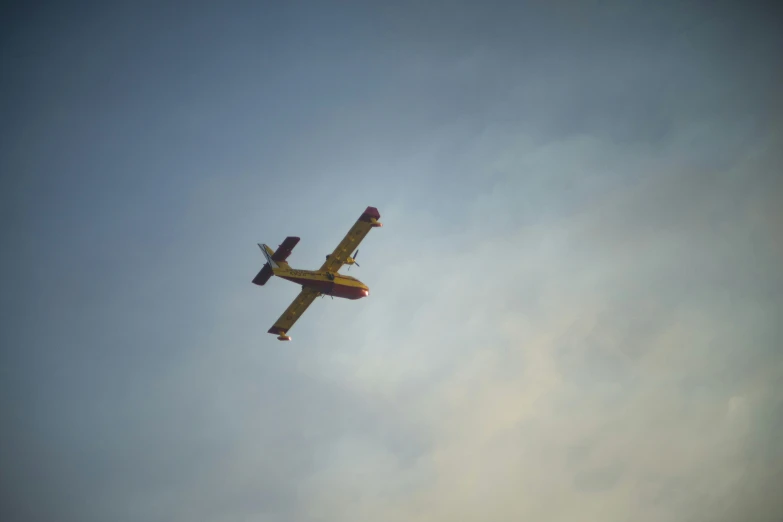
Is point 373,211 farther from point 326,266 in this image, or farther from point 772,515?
point 772,515

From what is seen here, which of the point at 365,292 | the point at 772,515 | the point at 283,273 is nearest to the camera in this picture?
the point at 283,273

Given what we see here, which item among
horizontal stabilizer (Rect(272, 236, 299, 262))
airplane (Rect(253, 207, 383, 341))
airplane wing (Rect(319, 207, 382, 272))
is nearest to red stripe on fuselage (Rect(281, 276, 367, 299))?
airplane (Rect(253, 207, 383, 341))

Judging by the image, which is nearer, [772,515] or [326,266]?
[326,266]

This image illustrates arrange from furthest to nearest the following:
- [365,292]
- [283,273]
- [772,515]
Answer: [772,515] → [365,292] → [283,273]

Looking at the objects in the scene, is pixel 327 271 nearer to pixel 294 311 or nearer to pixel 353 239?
pixel 353 239

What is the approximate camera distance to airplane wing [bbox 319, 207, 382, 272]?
2235 inches

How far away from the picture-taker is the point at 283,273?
54.2 meters

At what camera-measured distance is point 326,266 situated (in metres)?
57.0

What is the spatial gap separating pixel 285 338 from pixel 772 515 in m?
221

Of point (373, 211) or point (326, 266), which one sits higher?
point (373, 211)

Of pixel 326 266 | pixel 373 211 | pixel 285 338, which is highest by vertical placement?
pixel 373 211

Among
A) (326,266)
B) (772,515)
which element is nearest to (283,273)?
(326,266)

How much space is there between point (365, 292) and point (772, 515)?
715 ft

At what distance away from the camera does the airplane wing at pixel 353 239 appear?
56.8m
